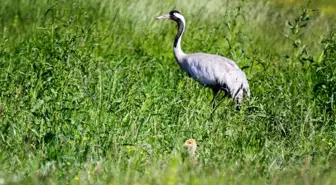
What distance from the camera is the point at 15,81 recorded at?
750 cm

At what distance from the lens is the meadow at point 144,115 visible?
5031 mm

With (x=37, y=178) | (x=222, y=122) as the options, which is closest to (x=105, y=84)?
(x=222, y=122)

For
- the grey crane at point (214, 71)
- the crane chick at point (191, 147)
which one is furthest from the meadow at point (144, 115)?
→ the grey crane at point (214, 71)

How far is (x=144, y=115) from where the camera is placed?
6582 millimetres

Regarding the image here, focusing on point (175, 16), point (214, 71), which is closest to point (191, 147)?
point (214, 71)

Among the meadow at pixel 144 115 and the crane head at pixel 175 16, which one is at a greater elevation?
the crane head at pixel 175 16

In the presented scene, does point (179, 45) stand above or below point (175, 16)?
below

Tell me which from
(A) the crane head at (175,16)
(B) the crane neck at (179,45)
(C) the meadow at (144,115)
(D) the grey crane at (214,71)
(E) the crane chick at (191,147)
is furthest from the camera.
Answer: (A) the crane head at (175,16)

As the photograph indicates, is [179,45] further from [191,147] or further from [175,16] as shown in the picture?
[191,147]

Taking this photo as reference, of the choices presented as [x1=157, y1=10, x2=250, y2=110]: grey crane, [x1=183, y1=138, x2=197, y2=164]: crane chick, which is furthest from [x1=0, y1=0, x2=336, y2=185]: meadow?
[x1=157, y1=10, x2=250, y2=110]: grey crane

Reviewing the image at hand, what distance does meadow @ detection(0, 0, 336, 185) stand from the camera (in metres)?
5.03

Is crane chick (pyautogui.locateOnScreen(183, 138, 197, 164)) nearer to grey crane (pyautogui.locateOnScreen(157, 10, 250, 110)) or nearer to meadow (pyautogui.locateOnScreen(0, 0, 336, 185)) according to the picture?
meadow (pyautogui.locateOnScreen(0, 0, 336, 185))

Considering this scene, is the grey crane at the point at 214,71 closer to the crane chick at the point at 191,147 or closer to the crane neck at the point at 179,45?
the crane neck at the point at 179,45

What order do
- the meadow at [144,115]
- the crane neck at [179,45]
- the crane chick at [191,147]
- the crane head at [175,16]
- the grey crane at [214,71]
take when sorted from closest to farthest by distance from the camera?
the meadow at [144,115]
the crane chick at [191,147]
the grey crane at [214,71]
the crane neck at [179,45]
the crane head at [175,16]
